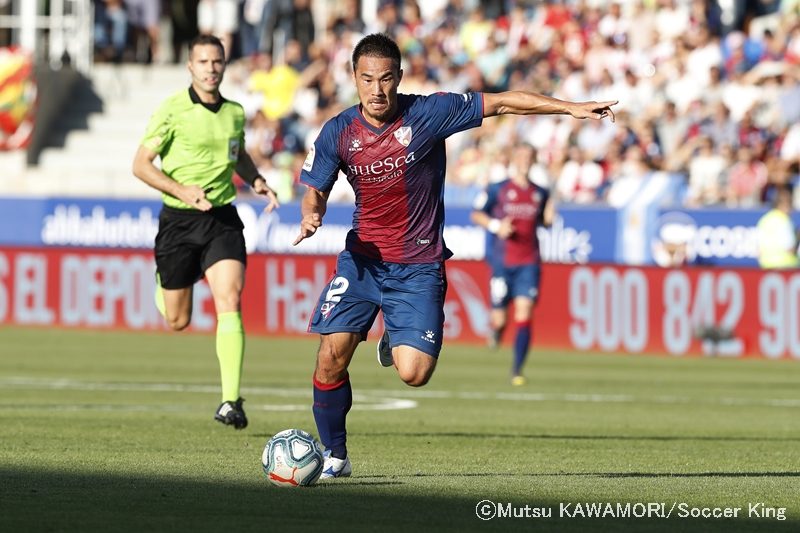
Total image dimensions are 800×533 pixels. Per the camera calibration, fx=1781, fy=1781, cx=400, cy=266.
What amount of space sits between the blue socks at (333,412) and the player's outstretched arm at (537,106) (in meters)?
1.81

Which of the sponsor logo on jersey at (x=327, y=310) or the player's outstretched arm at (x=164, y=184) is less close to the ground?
the player's outstretched arm at (x=164, y=184)

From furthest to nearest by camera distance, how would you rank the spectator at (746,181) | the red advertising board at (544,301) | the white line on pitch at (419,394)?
the spectator at (746,181) → the red advertising board at (544,301) → the white line on pitch at (419,394)

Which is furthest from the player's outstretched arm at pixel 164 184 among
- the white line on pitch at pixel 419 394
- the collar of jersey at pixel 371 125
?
the white line on pitch at pixel 419 394

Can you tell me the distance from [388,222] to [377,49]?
1074 millimetres

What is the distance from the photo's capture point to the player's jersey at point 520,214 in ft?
69.4

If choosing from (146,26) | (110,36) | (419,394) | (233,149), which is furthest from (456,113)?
(110,36)

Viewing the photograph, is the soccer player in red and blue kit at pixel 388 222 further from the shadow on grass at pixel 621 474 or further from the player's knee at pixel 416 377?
the shadow on grass at pixel 621 474

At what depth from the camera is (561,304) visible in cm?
2602

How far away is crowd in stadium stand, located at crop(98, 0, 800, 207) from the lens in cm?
2752

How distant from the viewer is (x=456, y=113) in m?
10.4

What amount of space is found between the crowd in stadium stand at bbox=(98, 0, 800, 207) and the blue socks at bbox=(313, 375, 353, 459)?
16.7 m

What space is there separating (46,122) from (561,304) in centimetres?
1519

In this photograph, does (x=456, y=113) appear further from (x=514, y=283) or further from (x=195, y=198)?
(x=514, y=283)

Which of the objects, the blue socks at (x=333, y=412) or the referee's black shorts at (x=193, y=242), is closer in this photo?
the blue socks at (x=333, y=412)
